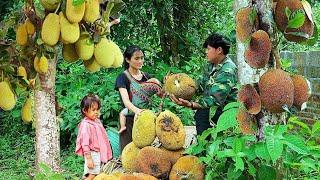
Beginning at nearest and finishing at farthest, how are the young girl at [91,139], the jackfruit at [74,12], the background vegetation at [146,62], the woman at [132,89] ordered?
the jackfruit at [74,12], the young girl at [91,139], the woman at [132,89], the background vegetation at [146,62]

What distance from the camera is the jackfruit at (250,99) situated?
1757 millimetres

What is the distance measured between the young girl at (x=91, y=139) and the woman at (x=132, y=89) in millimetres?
226

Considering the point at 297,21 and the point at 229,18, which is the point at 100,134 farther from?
the point at 229,18

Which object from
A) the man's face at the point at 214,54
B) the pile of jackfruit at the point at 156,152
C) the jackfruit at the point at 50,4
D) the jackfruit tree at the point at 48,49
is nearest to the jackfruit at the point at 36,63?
the jackfruit tree at the point at 48,49

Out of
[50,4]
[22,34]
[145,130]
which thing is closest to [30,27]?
[22,34]

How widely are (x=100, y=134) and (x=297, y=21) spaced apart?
2.49 m

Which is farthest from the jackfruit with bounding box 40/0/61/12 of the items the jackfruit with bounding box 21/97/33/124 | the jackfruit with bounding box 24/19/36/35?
the jackfruit with bounding box 21/97/33/124

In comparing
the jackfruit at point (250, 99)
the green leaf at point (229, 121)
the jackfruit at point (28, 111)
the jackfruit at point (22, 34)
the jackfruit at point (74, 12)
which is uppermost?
the jackfruit at point (74, 12)

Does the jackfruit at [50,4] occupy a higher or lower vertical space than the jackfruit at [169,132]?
higher

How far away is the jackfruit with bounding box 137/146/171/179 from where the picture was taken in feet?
9.49

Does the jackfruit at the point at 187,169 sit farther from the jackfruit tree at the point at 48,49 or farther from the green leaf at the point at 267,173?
the green leaf at the point at 267,173

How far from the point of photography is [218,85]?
310 cm

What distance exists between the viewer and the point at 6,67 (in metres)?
2.59

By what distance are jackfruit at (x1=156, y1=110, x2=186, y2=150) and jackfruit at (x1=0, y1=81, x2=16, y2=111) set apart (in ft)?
2.62
